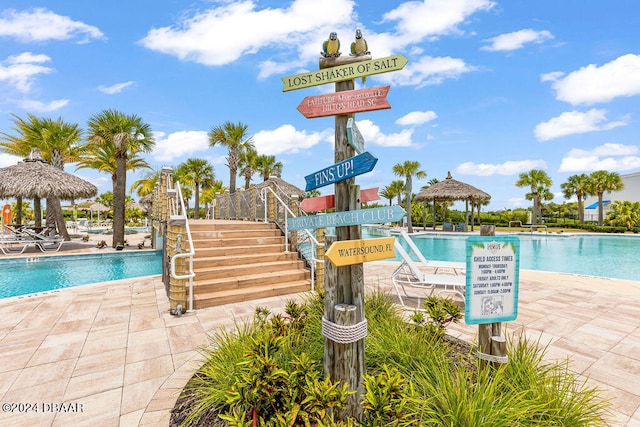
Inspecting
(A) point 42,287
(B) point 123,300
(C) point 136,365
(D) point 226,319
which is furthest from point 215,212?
(C) point 136,365

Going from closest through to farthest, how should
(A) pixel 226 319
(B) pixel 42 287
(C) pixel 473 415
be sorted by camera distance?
(C) pixel 473 415
(A) pixel 226 319
(B) pixel 42 287

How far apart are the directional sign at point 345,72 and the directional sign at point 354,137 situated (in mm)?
383

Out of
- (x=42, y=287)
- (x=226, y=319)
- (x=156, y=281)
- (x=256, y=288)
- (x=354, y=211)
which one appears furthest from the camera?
(x=42, y=287)

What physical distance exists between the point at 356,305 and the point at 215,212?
1613cm

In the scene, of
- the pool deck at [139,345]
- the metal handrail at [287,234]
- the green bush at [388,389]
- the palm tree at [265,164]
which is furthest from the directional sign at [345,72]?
the palm tree at [265,164]

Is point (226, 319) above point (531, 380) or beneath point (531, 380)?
beneath

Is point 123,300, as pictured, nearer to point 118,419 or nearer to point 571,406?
point 118,419

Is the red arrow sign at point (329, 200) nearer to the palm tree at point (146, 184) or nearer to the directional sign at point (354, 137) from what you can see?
the directional sign at point (354, 137)

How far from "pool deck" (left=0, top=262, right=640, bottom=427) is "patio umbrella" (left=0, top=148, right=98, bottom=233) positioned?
12565 mm

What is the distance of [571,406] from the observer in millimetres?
2088

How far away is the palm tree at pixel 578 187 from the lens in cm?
3377

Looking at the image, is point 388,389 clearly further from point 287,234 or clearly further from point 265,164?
point 265,164

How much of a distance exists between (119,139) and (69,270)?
6.92 meters

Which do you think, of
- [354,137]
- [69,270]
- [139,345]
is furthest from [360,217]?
[69,270]
